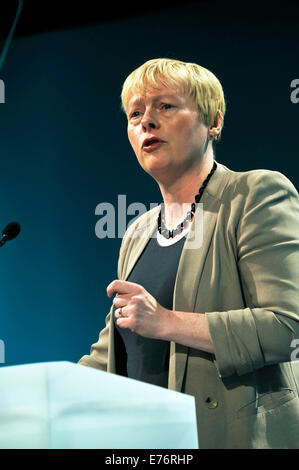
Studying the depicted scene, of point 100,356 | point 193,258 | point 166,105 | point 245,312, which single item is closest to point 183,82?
point 166,105

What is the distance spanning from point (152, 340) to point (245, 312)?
239 millimetres

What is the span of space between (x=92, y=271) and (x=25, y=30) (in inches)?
51.8

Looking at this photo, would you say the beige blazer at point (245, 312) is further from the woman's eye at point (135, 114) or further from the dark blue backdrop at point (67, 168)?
the dark blue backdrop at point (67, 168)

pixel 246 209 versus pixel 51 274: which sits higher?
pixel 51 274

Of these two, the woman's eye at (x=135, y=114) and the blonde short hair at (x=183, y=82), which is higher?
the blonde short hair at (x=183, y=82)

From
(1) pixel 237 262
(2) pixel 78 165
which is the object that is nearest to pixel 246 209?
(1) pixel 237 262

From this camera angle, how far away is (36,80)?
3.07m

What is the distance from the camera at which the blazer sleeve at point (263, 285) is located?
40.7 inches

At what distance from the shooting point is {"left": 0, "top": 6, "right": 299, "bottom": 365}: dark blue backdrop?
2.86 metres

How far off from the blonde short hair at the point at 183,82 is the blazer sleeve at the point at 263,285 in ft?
0.77

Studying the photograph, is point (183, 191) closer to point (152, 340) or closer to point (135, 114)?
point (135, 114)

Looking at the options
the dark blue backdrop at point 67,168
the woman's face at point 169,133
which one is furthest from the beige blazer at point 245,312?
the dark blue backdrop at point 67,168
